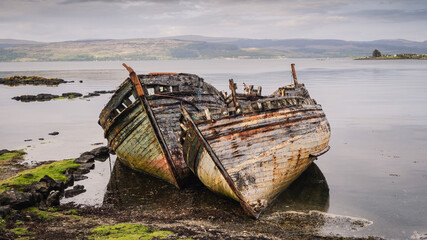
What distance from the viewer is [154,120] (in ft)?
45.3

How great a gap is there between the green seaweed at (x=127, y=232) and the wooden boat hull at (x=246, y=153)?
2.59 metres

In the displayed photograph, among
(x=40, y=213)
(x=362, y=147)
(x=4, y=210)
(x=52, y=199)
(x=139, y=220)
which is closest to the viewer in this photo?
(x=4, y=210)

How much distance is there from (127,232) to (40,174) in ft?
23.7

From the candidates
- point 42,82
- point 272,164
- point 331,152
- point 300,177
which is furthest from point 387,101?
point 42,82

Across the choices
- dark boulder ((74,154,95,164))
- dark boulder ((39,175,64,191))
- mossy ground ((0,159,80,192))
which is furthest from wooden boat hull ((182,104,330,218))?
dark boulder ((74,154,95,164))

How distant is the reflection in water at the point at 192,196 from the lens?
1197 cm

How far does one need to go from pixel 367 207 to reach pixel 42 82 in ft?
260

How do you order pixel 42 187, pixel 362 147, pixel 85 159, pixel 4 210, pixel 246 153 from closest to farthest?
pixel 4 210
pixel 246 153
pixel 42 187
pixel 85 159
pixel 362 147

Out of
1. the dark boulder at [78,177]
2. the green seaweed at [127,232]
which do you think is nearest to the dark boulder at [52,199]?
the green seaweed at [127,232]

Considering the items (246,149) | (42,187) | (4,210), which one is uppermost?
(246,149)

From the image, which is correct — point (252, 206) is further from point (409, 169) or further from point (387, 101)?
point (387, 101)

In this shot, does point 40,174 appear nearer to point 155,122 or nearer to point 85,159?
point 85,159

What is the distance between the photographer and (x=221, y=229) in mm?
9867

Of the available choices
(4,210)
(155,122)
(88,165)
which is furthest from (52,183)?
(155,122)
